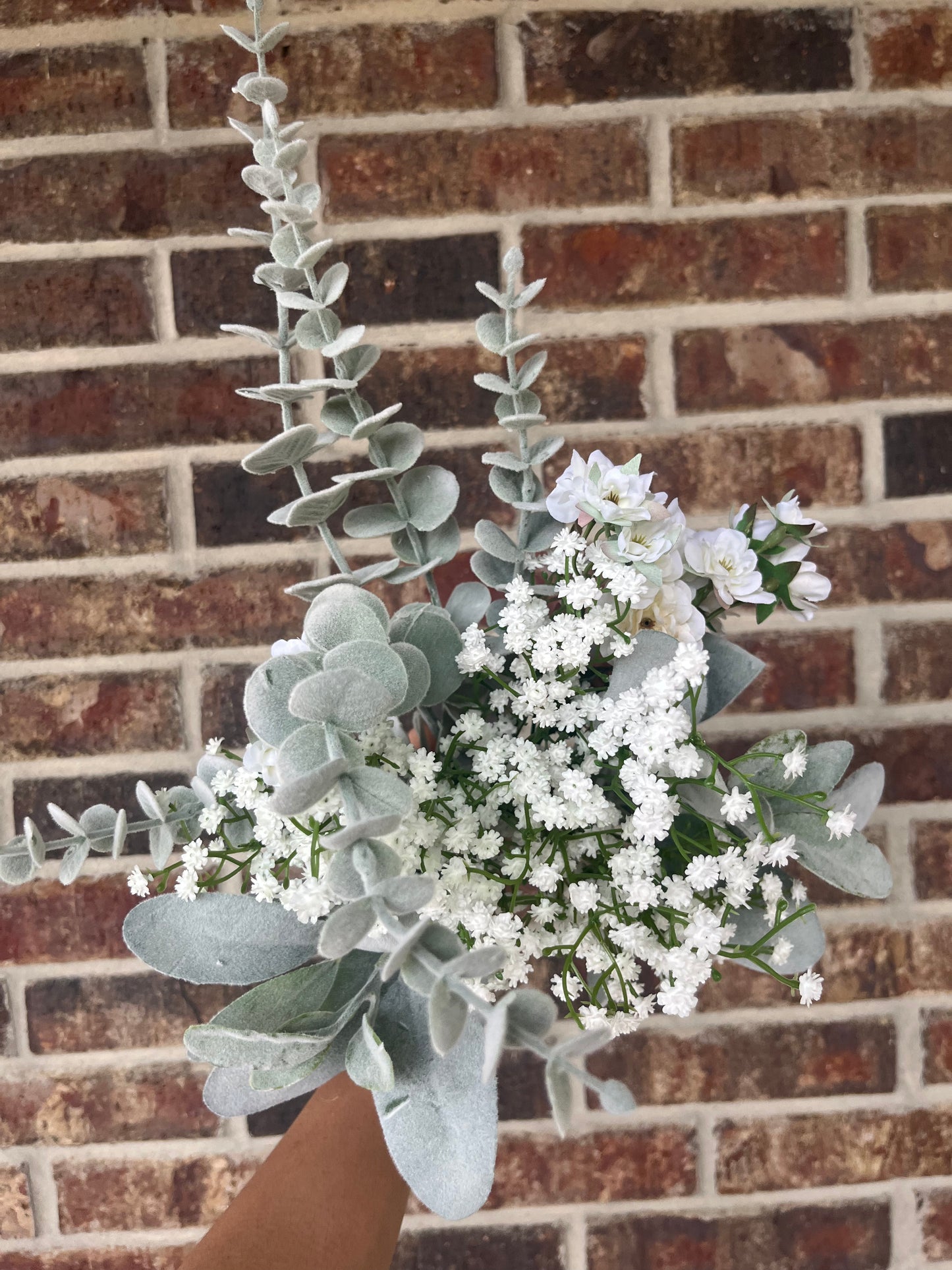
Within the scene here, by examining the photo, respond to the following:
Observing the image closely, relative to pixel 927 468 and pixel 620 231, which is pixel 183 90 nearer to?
pixel 620 231

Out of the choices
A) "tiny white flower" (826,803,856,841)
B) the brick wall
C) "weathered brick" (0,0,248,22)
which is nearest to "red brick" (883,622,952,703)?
the brick wall

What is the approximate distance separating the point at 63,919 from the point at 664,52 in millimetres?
1013

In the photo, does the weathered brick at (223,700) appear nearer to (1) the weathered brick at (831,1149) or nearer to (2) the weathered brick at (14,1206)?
(2) the weathered brick at (14,1206)

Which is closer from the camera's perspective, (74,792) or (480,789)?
(480,789)

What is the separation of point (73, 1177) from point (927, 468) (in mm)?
1120

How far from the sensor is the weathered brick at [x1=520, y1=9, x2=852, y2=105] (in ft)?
2.58

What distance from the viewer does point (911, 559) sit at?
33.0 inches

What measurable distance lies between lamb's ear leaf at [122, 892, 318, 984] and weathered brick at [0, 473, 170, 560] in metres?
0.45

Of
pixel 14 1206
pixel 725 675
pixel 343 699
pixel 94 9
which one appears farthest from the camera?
pixel 14 1206

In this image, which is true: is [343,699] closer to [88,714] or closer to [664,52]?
[88,714]

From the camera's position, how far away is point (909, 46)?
794mm

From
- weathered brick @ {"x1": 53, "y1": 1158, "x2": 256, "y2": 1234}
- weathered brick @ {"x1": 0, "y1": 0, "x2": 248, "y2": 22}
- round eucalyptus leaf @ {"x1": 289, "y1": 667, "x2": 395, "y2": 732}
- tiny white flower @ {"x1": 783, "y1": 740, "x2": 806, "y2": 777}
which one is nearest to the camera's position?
round eucalyptus leaf @ {"x1": 289, "y1": 667, "x2": 395, "y2": 732}

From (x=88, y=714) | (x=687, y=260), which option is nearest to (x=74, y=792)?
(x=88, y=714)

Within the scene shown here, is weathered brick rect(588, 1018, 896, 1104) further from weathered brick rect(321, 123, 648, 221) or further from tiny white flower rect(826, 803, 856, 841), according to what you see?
weathered brick rect(321, 123, 648, 221)
